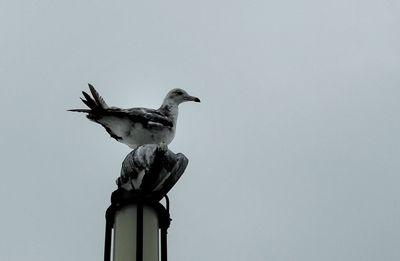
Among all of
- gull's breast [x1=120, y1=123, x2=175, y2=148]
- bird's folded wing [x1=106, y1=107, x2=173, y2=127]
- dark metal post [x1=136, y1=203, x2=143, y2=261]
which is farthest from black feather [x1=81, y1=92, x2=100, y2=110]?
dark metal post [x1=136, y1=203, x2=143, y2=261]

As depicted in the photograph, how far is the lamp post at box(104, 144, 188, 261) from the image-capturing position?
5.12 metres

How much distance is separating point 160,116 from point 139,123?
36cm

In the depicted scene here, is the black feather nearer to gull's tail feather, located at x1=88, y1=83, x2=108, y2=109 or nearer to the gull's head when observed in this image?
gull's tail feather, located at x1=88, y1=83, x2=108, y2=109

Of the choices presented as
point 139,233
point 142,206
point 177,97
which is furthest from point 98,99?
point 139,233

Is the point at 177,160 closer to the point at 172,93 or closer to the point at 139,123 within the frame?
the point at 139,123

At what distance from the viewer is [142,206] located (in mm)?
5418

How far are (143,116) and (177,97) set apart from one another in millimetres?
1288

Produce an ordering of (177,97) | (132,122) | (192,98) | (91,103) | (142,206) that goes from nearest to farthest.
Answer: (142,206), (132,122), (91,103), (177,97), (192,98)

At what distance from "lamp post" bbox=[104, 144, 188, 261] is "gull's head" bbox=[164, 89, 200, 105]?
7.58 feet

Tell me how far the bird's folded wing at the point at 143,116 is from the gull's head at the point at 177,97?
2.65 ft

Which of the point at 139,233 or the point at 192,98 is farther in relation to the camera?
the point at 192,98

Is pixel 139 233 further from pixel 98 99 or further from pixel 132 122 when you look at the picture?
pixel 98 99

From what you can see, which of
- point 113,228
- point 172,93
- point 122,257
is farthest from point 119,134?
point 122,257

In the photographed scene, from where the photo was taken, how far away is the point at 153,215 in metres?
5.45
